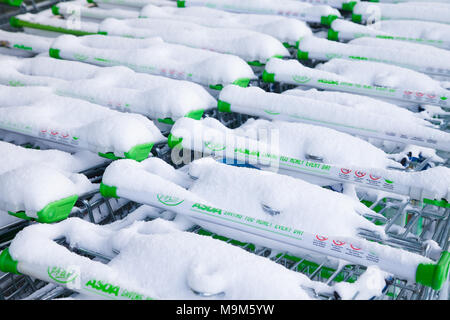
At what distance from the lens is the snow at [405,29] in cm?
287

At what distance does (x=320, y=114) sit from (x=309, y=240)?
2.59 feet

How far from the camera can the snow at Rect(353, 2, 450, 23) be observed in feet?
10.3

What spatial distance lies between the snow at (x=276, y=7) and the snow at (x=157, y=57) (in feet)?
2.69

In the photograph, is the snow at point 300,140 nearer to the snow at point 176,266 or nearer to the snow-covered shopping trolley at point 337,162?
the snow-covered shopping trolley at point 337,162

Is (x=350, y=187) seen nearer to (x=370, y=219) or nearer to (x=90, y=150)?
(x=370, y=219)

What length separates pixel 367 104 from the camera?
223cm

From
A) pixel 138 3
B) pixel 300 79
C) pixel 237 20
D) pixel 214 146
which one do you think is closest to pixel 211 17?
pixel 237 20

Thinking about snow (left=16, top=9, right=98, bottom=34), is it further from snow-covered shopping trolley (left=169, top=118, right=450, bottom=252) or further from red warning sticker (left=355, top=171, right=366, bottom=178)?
red warning sticker (left=355, top=171, right=366, bottom=178)

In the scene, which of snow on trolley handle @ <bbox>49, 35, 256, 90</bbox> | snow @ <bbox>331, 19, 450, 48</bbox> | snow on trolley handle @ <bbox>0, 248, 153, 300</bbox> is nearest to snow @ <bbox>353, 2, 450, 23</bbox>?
snow @ <bbox>331, 19, 450, 48</bbox>

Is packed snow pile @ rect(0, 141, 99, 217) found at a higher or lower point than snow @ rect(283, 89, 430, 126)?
lower

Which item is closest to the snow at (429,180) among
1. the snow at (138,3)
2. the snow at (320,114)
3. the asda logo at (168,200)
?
the snow at (320,114)

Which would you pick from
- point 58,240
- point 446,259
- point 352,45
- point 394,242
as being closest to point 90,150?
point 58,240

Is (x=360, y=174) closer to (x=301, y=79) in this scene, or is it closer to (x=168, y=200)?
(x=168, y=200)

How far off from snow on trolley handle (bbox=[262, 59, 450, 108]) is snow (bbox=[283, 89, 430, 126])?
0.23ft
